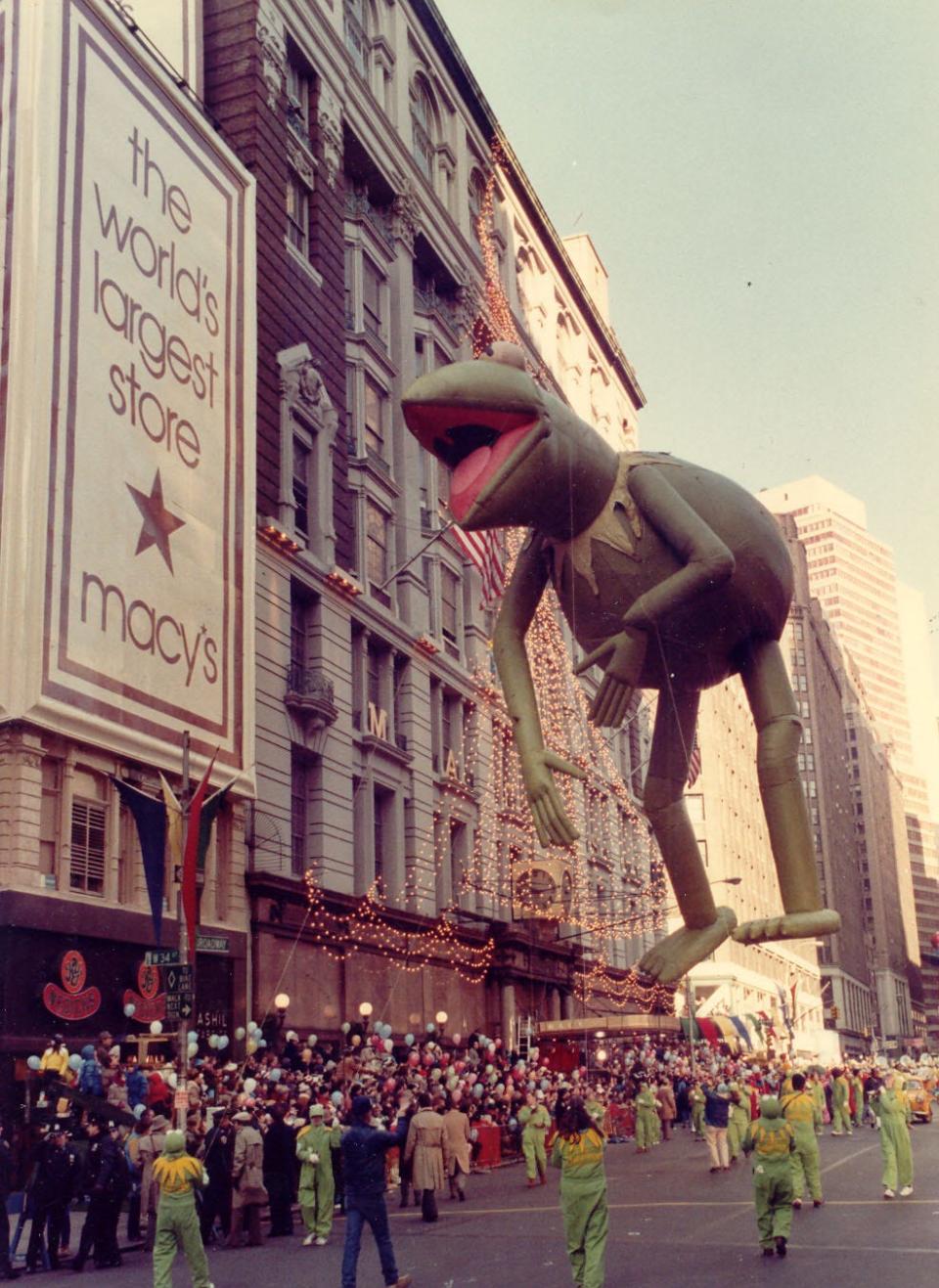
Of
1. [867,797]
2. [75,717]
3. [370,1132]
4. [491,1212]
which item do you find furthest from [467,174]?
[867,797]

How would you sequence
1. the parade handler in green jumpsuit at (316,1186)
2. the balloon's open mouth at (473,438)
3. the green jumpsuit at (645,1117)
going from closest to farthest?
the balloon's open mouth at (473,438), the parade handler in green jumpsuit at (316,1186), the green jumpsuit at (645,1117)

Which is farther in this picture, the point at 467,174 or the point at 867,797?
the point at 867,797

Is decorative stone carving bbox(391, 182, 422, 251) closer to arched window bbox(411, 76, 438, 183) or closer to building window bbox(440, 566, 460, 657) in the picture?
arched window bbox(411, 76, 438, 183)

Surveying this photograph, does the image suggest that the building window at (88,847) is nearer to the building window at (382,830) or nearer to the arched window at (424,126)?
the building window at (382,830)

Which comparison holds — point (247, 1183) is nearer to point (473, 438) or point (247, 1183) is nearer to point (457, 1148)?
point (457, 1148)

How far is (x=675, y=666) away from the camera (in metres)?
7.07

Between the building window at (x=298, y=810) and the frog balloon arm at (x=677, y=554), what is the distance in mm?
26276

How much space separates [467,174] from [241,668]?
2864cm

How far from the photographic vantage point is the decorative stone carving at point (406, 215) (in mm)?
43906

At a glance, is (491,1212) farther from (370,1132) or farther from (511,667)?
(511,667)

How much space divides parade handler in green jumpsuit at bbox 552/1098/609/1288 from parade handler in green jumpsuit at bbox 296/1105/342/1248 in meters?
6.27

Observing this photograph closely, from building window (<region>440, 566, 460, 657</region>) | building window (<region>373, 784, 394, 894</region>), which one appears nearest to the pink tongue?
building window (<region>373, 784, 394, 894</region>)

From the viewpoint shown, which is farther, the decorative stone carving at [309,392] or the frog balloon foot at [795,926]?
the decorative stone carving at [309,392]

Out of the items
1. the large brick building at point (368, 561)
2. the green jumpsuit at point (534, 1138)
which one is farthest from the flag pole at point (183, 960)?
the large brick building at point (368, 561)
